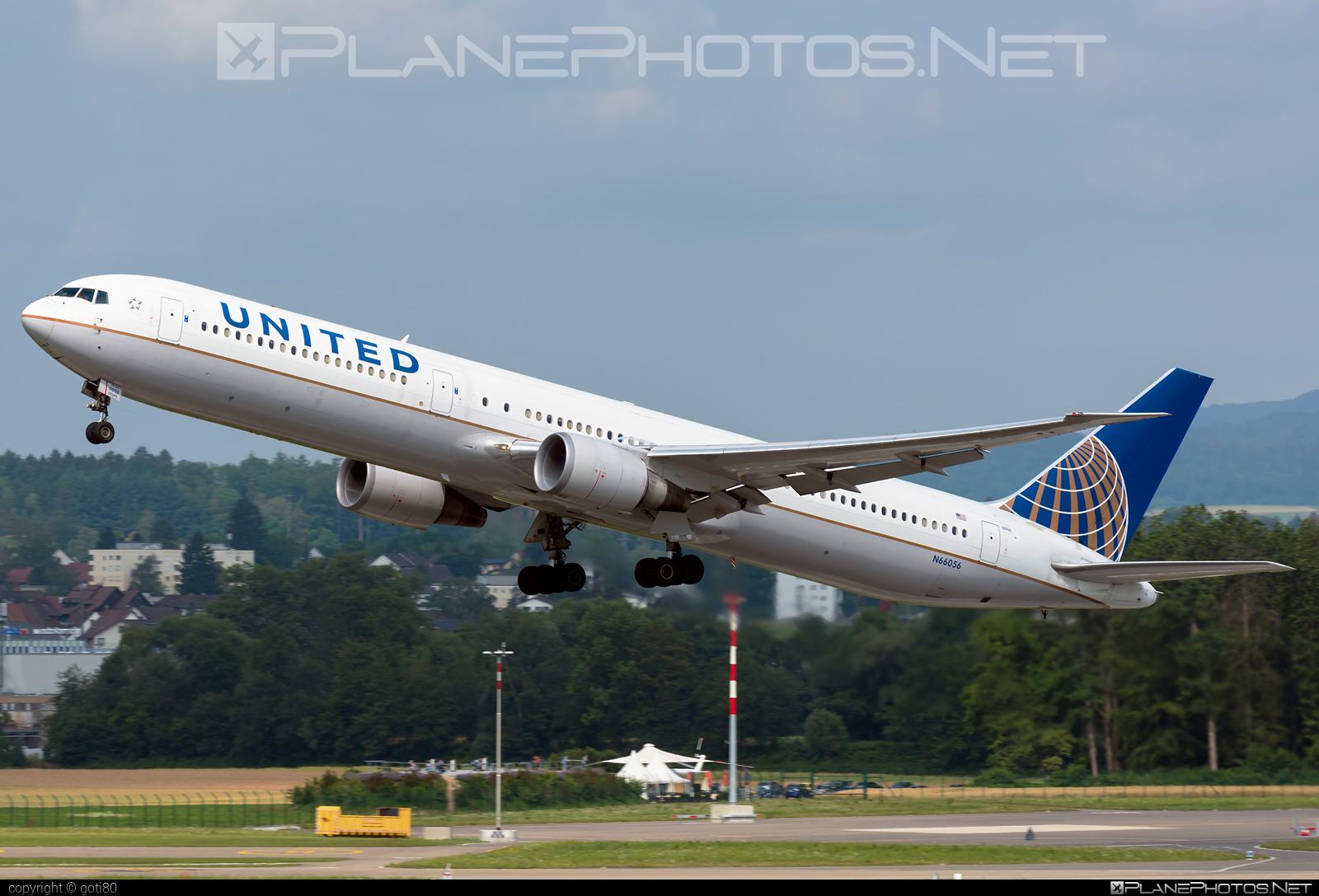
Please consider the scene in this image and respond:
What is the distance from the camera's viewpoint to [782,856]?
133 feet

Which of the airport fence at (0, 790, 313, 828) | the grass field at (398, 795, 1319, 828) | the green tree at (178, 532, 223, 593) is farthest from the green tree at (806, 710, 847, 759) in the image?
the green tree at (178, 532, 223, 593)

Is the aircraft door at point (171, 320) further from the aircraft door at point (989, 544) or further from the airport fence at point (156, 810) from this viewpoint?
the airport fence at point (156, 810)

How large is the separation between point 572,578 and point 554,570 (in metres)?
0.47

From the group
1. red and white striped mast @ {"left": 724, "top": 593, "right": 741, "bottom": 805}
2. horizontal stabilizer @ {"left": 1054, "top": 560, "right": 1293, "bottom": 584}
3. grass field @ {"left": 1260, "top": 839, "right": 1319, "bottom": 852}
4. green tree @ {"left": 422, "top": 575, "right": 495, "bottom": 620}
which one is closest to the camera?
horizontal stabilizer @ {"left": 1054, "top": 560, "right": 1293, "bottom": 584}

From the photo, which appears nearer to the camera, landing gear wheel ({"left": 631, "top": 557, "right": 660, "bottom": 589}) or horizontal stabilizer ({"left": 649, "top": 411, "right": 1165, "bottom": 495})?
horizontal stabilizer ({"left": 649, "top": 411, "right": 1165, "bottom": 495})

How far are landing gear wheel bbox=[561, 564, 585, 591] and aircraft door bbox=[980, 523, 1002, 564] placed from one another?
10094 millimetres

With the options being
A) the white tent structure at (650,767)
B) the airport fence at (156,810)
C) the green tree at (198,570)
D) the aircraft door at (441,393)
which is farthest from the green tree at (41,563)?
the aircraft door at (441,393)

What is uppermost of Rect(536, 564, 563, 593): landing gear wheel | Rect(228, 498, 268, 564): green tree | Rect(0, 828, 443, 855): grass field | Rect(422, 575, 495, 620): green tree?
Rect(228, 498, 268, 564): green tree

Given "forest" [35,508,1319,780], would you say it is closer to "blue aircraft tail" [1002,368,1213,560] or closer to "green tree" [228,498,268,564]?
"blue aircraft tail" [1002,368,1213,560]

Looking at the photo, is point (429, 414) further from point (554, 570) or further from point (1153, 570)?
point (1153, 570)

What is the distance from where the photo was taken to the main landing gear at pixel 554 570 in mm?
35938

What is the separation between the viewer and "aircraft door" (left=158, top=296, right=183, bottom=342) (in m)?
28.7

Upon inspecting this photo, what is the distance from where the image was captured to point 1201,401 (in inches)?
1628

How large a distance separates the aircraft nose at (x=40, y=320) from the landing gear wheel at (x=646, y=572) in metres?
13.8
